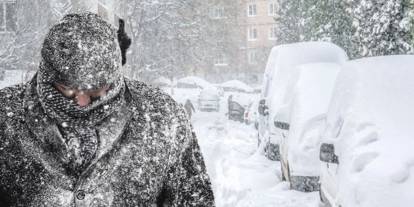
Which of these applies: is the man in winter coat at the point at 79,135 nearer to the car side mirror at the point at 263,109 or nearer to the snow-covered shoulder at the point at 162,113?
the snow-covered shoulder at the point at 162,113

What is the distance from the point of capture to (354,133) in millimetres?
5359

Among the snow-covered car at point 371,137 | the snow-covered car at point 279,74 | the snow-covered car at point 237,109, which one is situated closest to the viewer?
the snow-covered car at point 371,137

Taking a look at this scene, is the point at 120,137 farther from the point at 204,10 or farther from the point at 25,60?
the point at 204,10

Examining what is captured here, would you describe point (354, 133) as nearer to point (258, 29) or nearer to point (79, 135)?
point (79, 135)

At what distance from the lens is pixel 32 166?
192 cm

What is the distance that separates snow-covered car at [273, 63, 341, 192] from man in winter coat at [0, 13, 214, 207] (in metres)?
6.31

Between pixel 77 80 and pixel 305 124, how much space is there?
22.3 ft

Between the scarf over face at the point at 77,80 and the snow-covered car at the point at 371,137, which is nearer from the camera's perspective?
the scarf over face at the point at 77,80

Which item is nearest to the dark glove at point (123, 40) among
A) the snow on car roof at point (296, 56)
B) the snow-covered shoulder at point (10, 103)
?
the snow-covered shoulder at point (10, 103)

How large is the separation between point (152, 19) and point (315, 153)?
26348 millimetres

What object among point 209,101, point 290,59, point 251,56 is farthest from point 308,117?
point 251,56

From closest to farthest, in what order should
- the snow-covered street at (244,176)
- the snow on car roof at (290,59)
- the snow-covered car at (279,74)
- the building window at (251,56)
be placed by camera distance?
1. the snow-covered street at (244,176)
2. the snow-covered car at (279,74)
3. the snow on car roof at (290,59)
4. the building window at (251,56)

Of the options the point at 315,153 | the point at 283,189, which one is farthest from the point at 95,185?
the point at 283,189

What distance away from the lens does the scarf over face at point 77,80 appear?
74.4 inches
